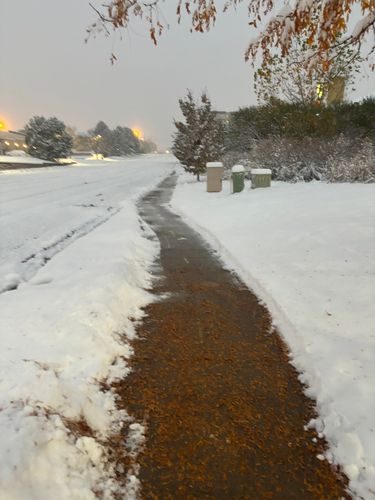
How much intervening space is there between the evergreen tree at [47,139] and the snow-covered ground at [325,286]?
4054 centimetres

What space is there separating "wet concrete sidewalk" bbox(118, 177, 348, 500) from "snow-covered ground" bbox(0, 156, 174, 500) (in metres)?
0.22

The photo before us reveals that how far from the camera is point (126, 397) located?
10.4 ft

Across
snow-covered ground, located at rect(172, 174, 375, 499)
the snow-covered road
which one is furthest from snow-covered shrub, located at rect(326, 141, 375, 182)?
the snow-covered road

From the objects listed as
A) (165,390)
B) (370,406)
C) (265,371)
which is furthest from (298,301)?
(165,390)

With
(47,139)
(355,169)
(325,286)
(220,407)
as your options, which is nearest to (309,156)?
(355,169)

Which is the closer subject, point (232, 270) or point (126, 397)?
point (126, 397)

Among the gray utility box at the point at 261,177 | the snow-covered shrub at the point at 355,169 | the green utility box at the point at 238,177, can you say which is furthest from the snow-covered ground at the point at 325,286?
the green utility box at the point at 238,177

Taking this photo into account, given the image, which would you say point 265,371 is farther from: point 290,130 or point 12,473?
point 290,130

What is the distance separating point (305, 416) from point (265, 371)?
2.21 ft

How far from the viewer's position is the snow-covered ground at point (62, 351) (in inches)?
87.4

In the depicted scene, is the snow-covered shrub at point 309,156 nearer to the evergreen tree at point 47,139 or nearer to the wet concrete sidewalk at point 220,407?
the wet concrete sidewalk at point 220,407

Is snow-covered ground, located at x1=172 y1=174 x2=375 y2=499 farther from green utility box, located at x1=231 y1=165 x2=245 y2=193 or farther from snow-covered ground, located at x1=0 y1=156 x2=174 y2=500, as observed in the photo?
green utility box, located at x1=231 y1=165 x2=245 y2=193

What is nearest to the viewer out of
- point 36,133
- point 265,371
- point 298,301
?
point 265,371

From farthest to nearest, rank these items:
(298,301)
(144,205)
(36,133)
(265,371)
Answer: (36,133), (144,205), (298,301), (265,371)
